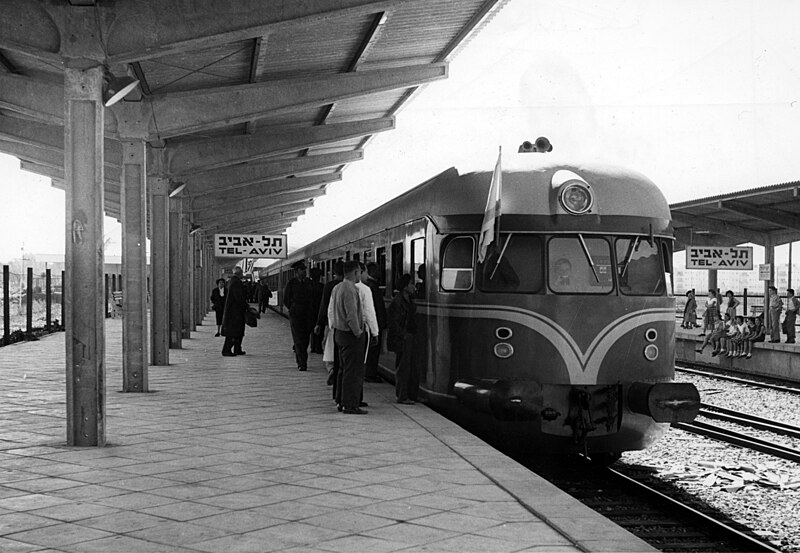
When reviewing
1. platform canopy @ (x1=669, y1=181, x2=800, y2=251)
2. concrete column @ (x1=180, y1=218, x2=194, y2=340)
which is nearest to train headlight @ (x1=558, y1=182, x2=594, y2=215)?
platform canopy @ (x1=669, y1=181, x2=800, y2=251)

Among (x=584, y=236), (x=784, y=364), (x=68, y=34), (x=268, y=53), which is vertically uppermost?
(x=268, y=53)

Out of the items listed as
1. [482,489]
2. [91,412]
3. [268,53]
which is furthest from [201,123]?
[482,489]

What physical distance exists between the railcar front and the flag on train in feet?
0.57

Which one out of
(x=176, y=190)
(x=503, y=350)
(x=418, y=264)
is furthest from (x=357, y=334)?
(x=176, y=190)

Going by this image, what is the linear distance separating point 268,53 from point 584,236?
6965mm

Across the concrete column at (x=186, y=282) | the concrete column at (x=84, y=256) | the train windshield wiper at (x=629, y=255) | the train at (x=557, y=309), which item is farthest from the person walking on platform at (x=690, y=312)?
the concrete column at (x=84, y=256)

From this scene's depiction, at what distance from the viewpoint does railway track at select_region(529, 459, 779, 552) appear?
22.9ft

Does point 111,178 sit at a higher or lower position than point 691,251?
higher

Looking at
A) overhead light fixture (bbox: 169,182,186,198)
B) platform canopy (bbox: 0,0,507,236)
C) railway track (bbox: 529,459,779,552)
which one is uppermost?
platform canopy (bbox: 0,0,507,236)

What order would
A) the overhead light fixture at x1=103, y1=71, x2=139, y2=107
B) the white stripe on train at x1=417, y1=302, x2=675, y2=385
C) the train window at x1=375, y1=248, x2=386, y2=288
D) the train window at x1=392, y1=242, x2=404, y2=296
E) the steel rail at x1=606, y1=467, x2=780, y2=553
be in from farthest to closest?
the train window at x1=375, y1=248, x2=386, y2=288
the train window at x1=392, y1=242, x2=404, y2=296
the white stripe on train at x1=417, y1=302, x2=675, y2=385
the overhead light fixture at x1=103, y1=71, x2=139, y2=107
the steel rail at x1=606, y1=467, x2=780, y2=553

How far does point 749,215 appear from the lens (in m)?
21.7

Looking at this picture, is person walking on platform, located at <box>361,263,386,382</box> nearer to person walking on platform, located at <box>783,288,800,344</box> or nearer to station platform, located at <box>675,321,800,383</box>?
station platform, located at <box>675,321,800,383</box>

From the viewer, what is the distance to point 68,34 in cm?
823

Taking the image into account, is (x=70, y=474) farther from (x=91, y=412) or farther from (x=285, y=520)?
(x=285, y=520)
